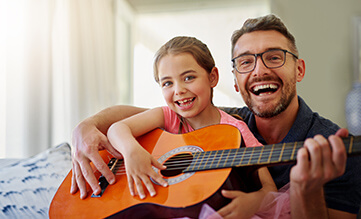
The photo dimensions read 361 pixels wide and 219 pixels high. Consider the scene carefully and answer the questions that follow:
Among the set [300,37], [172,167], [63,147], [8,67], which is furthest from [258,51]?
[300,37]

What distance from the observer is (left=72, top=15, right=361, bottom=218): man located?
3.26ft

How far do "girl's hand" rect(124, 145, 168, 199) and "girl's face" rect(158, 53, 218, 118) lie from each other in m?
0.24

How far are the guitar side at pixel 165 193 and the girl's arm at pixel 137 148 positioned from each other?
27mm

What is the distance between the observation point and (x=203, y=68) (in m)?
1.17

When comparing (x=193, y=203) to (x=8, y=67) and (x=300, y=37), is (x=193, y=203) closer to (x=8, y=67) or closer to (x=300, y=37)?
(x=8, y=67)

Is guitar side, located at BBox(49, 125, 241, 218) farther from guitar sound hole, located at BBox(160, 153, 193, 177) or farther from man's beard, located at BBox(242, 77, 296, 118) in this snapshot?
man's beard, located at BBox(242, 77, 296, 118)

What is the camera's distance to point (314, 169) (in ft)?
2.50

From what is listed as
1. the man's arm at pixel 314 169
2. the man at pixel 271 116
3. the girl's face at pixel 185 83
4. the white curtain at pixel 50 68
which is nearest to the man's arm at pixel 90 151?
the man at pixel 271 116

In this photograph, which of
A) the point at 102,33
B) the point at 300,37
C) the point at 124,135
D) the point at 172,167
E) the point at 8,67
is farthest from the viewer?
the point at 300,37

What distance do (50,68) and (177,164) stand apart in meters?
1.85

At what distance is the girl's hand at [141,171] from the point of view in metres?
0.91

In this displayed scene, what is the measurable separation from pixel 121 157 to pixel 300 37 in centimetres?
351

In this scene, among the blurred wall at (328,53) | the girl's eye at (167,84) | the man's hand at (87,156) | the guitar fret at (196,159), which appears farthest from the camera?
the blurred wall at (328,53)

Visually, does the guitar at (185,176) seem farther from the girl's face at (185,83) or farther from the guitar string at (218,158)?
the girl's face at (185,83)
